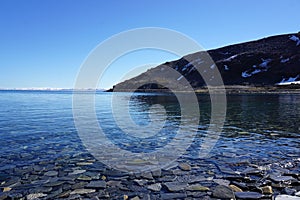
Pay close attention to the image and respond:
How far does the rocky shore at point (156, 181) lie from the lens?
7598 millimetres

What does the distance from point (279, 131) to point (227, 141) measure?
542cm

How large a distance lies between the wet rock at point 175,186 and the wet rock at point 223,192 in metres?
1.02

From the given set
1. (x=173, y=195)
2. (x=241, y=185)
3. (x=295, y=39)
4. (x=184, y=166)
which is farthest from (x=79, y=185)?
(x=295, y=39)

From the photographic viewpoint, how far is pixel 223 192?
7.71 meters

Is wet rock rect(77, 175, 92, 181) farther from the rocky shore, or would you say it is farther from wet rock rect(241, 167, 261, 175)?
wet rock rect(241, 167, 261, 175)

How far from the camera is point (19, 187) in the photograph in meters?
8.14

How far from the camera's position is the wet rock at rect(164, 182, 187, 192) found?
8029 mm

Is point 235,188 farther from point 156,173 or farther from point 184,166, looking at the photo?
point 156,173

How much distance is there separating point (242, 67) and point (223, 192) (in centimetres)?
13912

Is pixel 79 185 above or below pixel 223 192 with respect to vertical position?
below

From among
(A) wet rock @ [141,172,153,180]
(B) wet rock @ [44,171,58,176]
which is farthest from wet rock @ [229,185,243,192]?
(B) wet rock @ [44,171,58,176]

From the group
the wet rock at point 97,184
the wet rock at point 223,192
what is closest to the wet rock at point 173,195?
the wet rock at point 223,192

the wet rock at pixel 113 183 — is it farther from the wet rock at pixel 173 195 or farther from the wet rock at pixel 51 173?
the wet rock at pixel 51 173

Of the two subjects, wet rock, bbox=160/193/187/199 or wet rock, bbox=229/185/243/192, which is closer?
wet rock, bbox=160/193/187/199
